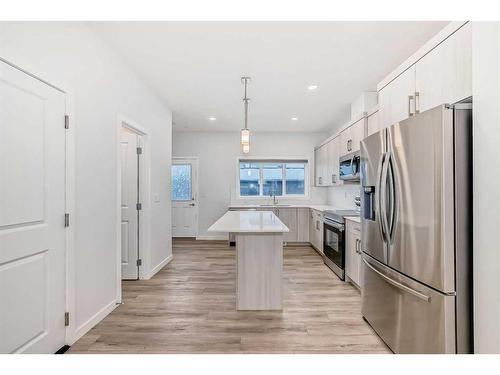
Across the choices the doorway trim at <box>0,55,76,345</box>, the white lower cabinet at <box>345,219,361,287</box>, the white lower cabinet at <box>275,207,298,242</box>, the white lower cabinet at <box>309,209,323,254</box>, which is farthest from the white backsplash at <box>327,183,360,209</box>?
the doorway trim at <box>0,55,76,345</box>

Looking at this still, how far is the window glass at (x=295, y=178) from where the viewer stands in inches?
271

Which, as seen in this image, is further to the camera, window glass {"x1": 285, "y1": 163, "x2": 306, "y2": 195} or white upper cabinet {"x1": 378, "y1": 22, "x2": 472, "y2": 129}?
window glass {"x1": 285, "y1": 163, "x2": 306, "y2": 195}

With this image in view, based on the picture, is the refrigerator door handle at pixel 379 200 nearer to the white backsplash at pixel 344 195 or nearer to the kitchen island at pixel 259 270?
the kitchen island at pixel 259 270

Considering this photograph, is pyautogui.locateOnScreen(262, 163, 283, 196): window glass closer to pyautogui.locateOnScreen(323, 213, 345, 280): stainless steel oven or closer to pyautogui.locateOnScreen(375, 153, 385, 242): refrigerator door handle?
pyautogui.locateOnScreen(323, 213, 345, 280): stainless steel oven

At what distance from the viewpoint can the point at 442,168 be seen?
1.56 metres

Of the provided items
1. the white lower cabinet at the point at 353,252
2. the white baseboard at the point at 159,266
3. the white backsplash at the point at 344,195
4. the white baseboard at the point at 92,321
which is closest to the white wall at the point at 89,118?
the white baseboard at the point at 92,321

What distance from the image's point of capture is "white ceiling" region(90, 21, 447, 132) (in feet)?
7.87

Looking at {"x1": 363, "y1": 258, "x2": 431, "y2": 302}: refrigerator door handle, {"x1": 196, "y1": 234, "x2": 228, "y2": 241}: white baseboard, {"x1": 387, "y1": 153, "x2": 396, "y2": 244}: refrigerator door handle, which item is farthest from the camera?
{"x1": 196, "y1": 234, "x2": 228, "y2": 241}: white baseboard

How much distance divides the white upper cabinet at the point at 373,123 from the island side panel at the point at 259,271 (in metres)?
1.80

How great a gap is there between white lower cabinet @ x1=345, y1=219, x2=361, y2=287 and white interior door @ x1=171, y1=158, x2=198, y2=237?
404 centimetres

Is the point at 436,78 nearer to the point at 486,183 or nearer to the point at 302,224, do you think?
the point at 486,183

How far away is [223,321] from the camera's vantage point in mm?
2562
